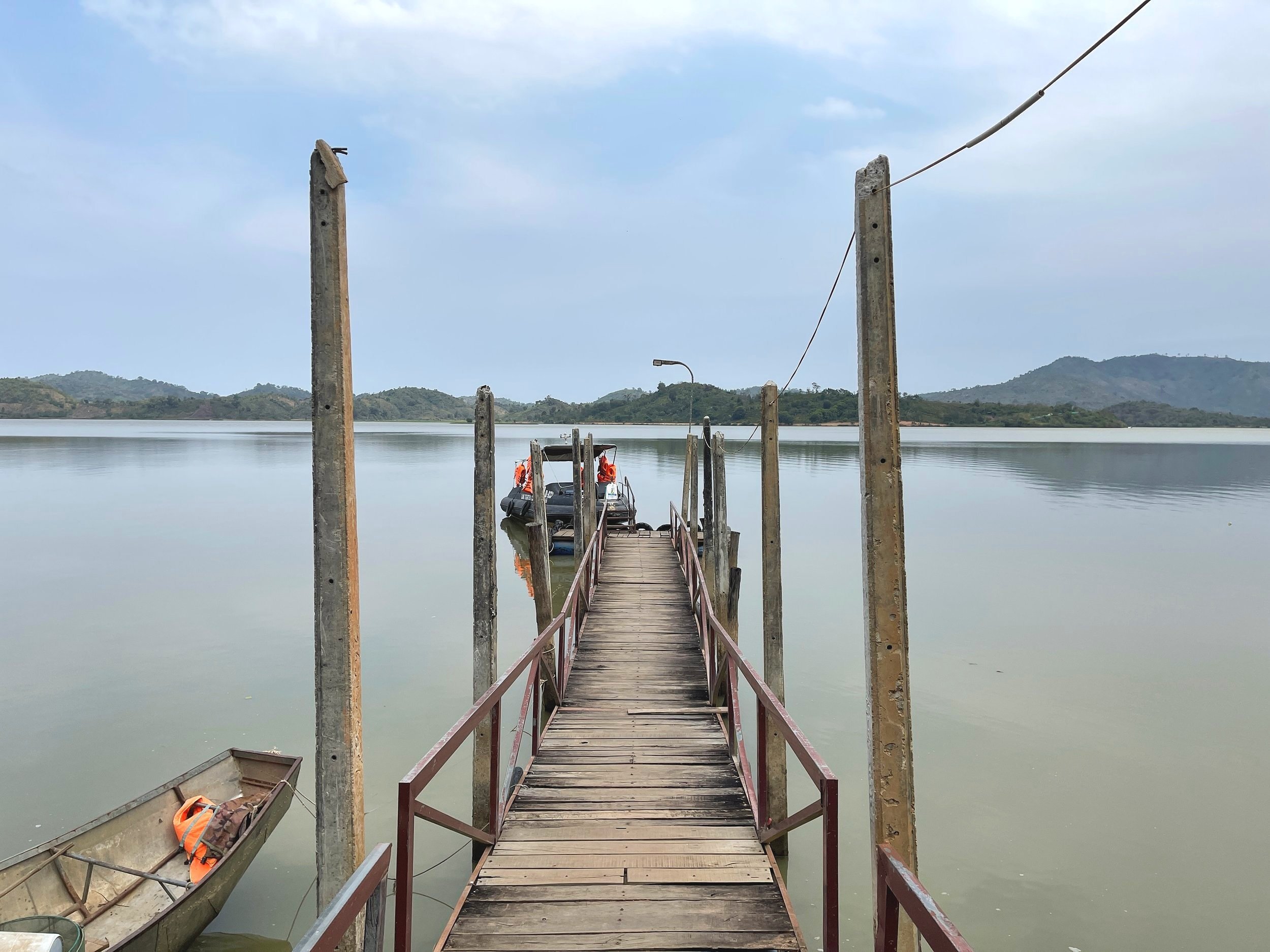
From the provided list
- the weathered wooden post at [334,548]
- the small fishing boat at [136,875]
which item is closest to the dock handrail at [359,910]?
the weathered wooden post at [334,548]

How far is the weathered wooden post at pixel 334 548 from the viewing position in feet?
12.9

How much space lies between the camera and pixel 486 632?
6.62 m

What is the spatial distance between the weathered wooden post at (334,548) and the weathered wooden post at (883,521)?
2.63m

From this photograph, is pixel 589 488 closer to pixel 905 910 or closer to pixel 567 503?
pixel 567 503

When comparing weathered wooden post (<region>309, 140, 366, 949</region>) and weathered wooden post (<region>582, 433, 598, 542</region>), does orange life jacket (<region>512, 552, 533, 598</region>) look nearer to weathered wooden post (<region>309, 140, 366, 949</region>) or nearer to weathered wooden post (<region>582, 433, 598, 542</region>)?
weathered wooden post (<region>582, 433, 598, 542</region>)

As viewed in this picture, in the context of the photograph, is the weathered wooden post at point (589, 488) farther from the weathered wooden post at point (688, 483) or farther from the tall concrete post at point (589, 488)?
the weathered wooden post at point (688, 483)

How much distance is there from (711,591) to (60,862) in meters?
10.6

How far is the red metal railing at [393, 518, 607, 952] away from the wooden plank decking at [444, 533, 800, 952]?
7.4 inches

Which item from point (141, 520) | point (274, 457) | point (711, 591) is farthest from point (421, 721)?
point (274, 457)

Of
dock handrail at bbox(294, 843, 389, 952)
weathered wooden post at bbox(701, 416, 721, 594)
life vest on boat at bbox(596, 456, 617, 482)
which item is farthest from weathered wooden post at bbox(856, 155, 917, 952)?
life vest on boat at bbox(596, 456, 617, 482)

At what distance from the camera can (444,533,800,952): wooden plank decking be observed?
3.59 meters

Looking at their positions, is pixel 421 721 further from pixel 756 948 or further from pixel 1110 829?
pixel 1110 829

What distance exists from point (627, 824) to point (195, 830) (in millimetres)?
3521

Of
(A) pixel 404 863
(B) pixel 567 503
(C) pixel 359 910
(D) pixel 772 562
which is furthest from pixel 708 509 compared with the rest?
(C) pixel 359 910
